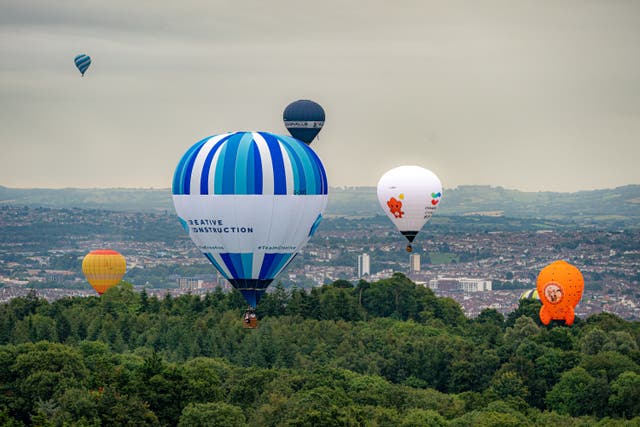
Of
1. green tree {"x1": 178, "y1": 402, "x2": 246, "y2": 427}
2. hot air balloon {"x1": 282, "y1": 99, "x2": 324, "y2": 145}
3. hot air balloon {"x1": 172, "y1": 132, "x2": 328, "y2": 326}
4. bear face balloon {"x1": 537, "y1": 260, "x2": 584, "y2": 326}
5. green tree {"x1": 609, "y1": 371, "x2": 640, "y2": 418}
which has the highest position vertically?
hot air balloon {"x1": 282, "y1": 99, "x2": 324, "y2": 145}

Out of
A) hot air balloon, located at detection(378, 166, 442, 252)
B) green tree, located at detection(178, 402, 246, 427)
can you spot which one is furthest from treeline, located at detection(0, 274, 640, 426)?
hot air balloon, located at detection(378, 166, 442, 252)

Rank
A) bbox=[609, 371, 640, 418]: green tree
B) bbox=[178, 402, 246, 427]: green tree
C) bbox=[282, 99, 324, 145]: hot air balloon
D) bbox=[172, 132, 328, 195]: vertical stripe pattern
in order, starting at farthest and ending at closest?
bbox=[282, 99, 324, 145]: hot air balloon < bbox=[609, 371, 640, 418]: green tree < bbox=[178, 402, 246, 427]: green tree < bbox=[172, 132, 328, 195]: vertical stripe pattern

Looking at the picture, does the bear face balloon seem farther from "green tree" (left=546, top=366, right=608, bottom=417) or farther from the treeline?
"green tree" (left=546, top=366, right=608, bottom=417)

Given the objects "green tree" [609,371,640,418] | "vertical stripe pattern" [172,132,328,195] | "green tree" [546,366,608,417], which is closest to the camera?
"vertical stripe pattern" [172,132,328,195]

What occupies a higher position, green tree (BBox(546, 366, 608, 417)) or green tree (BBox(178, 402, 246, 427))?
green tree (BBox(178, 402, 246, 427))

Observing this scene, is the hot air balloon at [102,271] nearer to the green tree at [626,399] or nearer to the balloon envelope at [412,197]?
the balloon envelope at [412,197]

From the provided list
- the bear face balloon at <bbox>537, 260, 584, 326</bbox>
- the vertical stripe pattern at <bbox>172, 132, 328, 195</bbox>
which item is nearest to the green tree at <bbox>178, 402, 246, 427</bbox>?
the vertical stripe pattern at <bbox>172, 132, 328, 195</bbox>

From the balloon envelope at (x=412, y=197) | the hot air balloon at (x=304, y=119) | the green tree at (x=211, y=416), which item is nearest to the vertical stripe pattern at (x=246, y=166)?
the green tree at (x=211, y=416)

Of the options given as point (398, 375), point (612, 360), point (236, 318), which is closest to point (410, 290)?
point (236, 318)

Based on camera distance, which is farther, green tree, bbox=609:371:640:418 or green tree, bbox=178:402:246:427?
green tree, bbox=609:371:640:418
